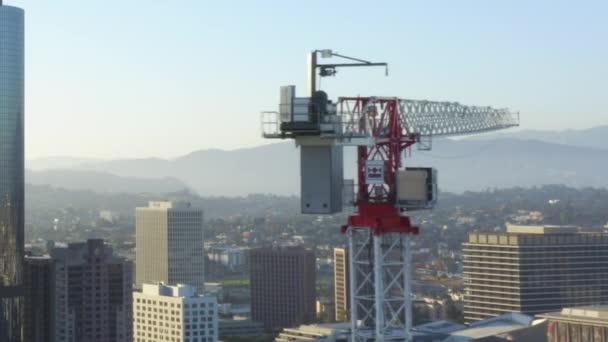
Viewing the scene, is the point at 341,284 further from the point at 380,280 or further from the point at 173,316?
the point at 380,280

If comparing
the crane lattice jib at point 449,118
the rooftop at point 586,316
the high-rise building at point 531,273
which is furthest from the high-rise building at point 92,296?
the crane lattice jib at point 449,118

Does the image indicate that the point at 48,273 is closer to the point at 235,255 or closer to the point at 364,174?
the point at 364,174

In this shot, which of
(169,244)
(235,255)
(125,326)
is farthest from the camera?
(235,255)

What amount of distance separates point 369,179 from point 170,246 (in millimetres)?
128933

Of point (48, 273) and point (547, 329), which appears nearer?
point (547, 329)

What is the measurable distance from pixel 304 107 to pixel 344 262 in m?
97.4

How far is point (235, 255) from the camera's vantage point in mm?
175000

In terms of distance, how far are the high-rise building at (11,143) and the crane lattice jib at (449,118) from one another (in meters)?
59.8

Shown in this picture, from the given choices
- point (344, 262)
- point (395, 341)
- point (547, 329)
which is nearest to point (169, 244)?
point (344, 262)

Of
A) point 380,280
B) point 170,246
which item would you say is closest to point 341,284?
point 170,246

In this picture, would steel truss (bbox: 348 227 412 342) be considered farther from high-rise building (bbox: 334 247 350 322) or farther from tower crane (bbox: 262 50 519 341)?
high-rise building (bbox: 334 247 350 322)

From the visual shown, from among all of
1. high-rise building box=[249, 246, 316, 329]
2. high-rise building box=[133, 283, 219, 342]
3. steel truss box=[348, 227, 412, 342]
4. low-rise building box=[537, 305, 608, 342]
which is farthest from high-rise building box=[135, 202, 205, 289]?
steel truss box=[348, 227, 412, 342]

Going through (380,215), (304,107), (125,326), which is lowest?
(125,326)

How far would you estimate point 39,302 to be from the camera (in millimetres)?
87062
